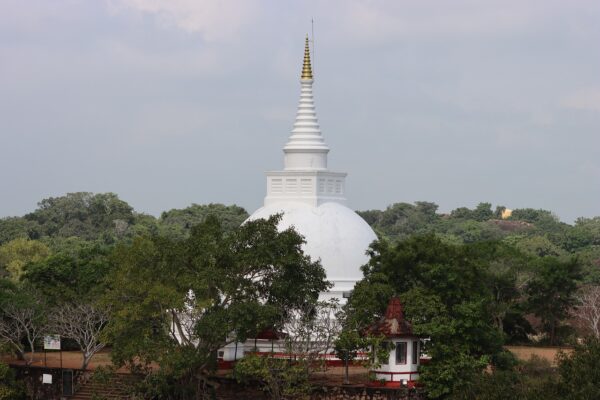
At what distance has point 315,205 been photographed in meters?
56.7

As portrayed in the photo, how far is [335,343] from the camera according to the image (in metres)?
45.6

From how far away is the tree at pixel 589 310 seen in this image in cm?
6008

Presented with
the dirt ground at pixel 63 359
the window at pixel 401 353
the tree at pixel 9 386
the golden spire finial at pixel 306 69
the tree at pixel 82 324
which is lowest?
the tree at pixel 9 386

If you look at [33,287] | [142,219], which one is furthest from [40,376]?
[142,219]

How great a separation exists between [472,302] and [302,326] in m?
5.80

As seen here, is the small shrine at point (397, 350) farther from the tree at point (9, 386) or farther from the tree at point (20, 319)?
the tree at point (20, 319)

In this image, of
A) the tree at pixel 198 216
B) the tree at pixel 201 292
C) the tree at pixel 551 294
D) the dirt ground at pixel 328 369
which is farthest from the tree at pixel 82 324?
the tree at pixel 198 216

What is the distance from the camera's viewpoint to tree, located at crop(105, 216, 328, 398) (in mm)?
45188

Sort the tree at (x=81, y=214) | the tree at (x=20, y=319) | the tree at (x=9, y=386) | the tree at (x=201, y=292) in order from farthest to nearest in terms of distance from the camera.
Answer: the tree at (x=81, y=214)
the tree at (x=20, y=319)
the tree at (x=9, y=386)
the tree at (x=201, y=292)

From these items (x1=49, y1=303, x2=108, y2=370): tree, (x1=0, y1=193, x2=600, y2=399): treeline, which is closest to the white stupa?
(x1=0, y1=193, x2=600, y2=399): treeline

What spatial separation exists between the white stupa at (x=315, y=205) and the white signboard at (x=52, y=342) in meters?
9.02

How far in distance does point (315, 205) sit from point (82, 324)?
10620 mm

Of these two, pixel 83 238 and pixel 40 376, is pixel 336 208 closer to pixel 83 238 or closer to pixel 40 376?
pixel 40 376

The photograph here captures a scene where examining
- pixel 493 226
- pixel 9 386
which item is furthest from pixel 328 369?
pixel 493 226
